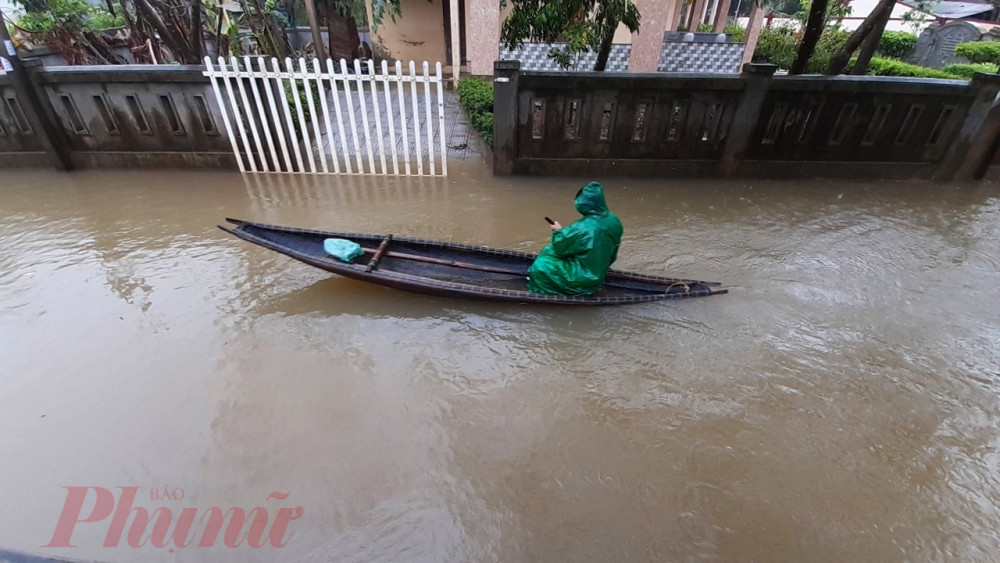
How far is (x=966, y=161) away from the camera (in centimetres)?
729

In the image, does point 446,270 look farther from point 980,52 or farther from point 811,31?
point 980,52

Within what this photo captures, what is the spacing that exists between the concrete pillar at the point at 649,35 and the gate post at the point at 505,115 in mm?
6438

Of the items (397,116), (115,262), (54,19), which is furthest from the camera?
(54,19)

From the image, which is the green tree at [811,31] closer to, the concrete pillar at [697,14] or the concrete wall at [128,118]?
the concrete wall at [128,118]

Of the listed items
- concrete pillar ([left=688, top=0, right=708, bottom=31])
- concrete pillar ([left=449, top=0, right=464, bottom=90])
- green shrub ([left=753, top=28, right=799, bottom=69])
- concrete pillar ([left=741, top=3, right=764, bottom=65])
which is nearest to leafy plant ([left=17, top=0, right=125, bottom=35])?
concrete pillar ([left=449, top=0, right=464, bottom=90])

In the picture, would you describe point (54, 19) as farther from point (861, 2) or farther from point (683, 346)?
point (861, 2)

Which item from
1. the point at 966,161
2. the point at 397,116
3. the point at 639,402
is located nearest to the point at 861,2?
the point at 966,161

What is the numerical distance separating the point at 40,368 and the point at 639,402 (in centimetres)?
481

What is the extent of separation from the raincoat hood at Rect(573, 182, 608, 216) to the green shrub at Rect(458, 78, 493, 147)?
4.08m

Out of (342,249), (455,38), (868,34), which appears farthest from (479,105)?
(868,34)

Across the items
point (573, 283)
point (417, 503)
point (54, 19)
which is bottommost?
point (417, 503)

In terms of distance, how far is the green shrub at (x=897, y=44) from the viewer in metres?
16.6

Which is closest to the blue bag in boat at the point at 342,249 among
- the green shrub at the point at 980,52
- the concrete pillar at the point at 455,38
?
the concrete pillar at the point at 455,38

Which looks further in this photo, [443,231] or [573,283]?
[443,231]
